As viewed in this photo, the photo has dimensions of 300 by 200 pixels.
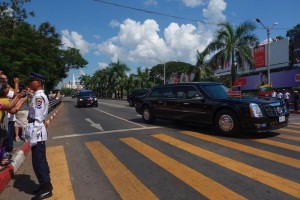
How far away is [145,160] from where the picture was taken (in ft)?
26.2

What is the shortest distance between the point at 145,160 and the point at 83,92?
1198 inches

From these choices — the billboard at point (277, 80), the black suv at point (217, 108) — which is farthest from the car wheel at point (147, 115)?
the billboard at point (277, 80)

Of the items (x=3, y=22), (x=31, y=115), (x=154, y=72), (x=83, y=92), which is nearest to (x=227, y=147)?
(x=31, y=115)

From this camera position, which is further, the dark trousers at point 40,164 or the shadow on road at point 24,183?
the shadow on road at point 24,183

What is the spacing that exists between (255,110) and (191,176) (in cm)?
434

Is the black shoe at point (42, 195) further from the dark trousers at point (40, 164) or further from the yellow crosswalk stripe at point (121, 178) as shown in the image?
the yellow crosswalk stripe at point (121, 178)

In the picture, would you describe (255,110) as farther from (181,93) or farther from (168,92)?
(168,92)

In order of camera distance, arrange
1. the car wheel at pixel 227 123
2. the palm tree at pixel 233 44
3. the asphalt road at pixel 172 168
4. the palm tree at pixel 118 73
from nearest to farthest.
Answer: the asphalt road at pixel 172 168
the car wheel at pixel 227 123
the palm tree at pixel 233 44
the palm tree at pixel 118 73

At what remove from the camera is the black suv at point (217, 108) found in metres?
10.2

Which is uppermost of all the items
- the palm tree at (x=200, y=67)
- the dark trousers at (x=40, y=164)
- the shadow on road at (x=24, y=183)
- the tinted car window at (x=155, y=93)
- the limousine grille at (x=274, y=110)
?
the palm tree at (x=200, y=67)

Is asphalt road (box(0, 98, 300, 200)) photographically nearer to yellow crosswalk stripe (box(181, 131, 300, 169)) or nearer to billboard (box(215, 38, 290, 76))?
yellow crosswalk stripe (box(181, 131, 300, 169))

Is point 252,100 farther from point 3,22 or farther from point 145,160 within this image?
point 3,22

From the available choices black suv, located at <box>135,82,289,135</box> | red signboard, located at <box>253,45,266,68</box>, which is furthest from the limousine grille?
red signboard, located at <box>253,45,266,68</box>

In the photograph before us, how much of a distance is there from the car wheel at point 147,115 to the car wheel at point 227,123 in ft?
12.9
